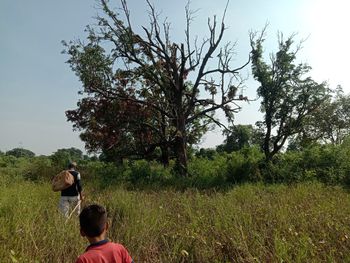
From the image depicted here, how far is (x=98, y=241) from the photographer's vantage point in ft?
10.9

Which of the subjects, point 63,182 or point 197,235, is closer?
point 197,235

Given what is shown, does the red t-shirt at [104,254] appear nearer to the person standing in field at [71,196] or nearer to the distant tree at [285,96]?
the person standing in field at [71,196]

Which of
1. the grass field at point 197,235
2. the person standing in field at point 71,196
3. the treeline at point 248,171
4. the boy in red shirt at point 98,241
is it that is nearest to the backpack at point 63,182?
the person standing in field at point 71,196

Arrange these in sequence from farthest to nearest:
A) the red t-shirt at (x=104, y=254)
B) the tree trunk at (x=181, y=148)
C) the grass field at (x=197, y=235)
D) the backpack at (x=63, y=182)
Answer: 1. the tree trunk at (x=181, y=148)
2. the backpack at (x=63, y=182)
3. the grass field at (x=197, y=235)
4. the red t-shirt at (x=104, y=254)

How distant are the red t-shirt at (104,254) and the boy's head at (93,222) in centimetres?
11

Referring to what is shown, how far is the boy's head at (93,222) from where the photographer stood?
330 cm

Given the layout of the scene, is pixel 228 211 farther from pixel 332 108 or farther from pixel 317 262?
pixel 332 108

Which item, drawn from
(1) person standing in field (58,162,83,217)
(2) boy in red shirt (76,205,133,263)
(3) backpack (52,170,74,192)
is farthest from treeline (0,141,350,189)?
(2) boy in red shirt (76,205,133,263)

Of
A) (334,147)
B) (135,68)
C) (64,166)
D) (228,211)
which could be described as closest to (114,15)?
(135,68)

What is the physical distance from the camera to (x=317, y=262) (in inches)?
166

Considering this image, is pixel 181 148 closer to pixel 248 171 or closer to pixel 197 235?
pixel 248 171

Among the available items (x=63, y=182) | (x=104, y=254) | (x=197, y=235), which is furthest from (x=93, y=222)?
(x=63, y=182)

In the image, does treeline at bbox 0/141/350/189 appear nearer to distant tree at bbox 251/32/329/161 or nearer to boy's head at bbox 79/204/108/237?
distant tree at bbox 251/32/329/161

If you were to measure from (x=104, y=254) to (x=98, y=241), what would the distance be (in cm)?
14
